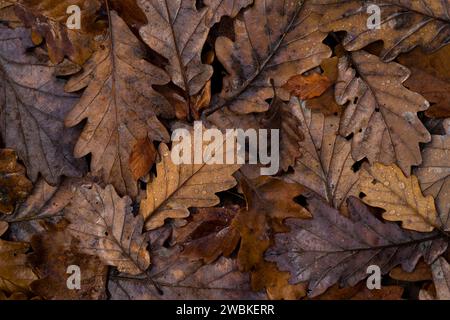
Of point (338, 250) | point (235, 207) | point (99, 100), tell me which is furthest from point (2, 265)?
point (338, 250)

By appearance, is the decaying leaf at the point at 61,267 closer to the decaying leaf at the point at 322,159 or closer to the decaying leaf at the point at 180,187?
the decaying leaf at the point at 180,187

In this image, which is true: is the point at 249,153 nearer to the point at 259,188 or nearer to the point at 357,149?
the point at 259,188

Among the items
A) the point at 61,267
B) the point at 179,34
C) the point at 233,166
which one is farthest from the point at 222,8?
the point at 61,267

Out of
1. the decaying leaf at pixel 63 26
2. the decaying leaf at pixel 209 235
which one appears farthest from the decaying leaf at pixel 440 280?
the decaying leaf at pixel 63 26

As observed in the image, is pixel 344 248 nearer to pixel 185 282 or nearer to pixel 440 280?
pixel 440 280

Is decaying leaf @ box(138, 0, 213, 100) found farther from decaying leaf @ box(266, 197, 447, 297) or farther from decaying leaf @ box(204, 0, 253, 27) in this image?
decaying leaf @ box(266, 197, 447, 297)

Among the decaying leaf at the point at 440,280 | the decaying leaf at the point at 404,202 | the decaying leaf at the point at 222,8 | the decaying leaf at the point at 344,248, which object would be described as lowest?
the decaying leaf at the point at 440,280
